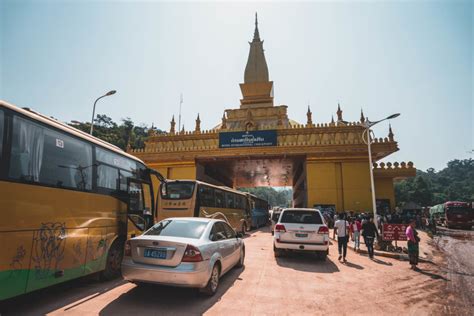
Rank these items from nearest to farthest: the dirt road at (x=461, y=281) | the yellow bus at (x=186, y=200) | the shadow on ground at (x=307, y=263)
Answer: the dirt road at (x=461, y=281) → the shadow on ground at (x=307, y=263) → the yellow bus at (x=186, y=200)

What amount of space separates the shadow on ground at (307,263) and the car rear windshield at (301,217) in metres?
1.39

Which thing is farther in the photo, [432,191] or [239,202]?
[432,191]

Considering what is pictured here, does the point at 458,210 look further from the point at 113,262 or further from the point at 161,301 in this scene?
the point at 113,262

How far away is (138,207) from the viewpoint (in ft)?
24.9

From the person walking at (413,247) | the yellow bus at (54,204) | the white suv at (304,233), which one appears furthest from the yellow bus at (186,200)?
the person walking at (413,247)

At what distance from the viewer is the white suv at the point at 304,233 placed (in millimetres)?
8555

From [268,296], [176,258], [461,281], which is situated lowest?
[461,281]

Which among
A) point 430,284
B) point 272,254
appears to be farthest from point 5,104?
point 430,284

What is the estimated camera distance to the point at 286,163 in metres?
26.6

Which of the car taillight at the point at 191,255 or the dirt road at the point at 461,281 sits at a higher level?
the car taillight at the point at 191,255

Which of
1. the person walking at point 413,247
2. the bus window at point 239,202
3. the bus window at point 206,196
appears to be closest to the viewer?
the person walking at point 413,247

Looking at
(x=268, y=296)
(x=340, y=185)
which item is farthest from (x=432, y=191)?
(x=268, y=296)

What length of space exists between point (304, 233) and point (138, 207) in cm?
566

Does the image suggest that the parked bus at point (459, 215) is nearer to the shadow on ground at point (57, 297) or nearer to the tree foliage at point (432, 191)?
the tree foliage at point (432, 191)
